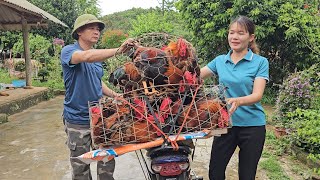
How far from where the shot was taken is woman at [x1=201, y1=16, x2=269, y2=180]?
272cm

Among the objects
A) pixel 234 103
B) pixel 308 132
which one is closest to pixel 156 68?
pixel 234 103

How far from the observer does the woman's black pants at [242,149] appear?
9.11 feet

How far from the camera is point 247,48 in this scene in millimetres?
2842

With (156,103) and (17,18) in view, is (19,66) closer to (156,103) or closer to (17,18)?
(17,18)

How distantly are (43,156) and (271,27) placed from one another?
598cm

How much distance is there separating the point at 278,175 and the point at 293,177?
0.18 m

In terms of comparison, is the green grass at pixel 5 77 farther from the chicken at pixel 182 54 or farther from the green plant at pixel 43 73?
the chicken at pixel 182 54

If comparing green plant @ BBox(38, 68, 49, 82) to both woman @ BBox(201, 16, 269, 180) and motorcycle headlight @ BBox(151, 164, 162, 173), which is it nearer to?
woman @ BBox(201, 16, 269, 180)

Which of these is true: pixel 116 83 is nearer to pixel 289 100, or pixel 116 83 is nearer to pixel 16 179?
pixel 16 179

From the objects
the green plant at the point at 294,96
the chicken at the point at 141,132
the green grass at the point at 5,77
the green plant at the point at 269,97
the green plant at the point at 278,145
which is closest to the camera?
the chicken at the point at 141,132

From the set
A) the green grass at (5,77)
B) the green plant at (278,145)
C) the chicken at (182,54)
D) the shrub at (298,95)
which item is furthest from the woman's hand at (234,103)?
the green grass at (5,77)

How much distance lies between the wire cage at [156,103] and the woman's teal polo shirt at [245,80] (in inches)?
10.5

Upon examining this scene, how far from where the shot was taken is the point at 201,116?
2.34 m

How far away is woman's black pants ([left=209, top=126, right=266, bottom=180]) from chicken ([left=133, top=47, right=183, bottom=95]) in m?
0.74
